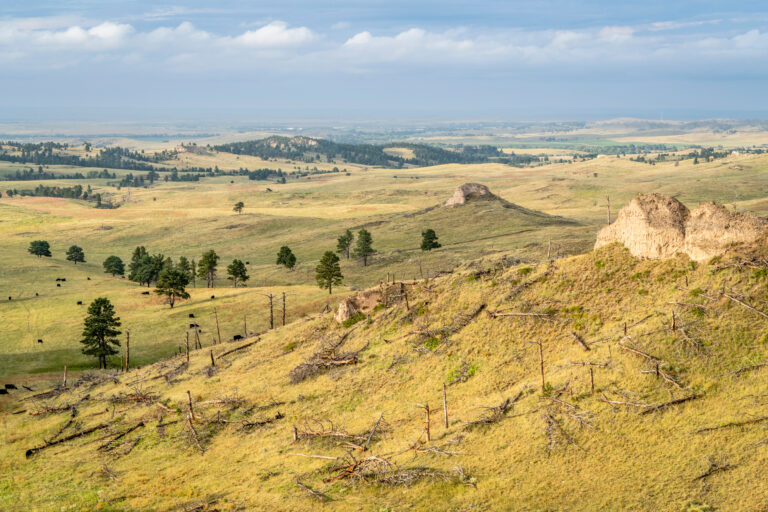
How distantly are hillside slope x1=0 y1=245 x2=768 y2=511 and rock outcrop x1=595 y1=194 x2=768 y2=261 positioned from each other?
0.95m

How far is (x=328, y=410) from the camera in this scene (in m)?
39.8

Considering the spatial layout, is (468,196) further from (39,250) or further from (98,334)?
(98,334)

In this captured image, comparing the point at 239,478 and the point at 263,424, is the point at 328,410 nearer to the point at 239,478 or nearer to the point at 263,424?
the point at 263,424

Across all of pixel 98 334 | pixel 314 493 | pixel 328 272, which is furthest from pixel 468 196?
pixel 314 493

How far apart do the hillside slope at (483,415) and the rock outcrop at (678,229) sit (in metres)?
0.95

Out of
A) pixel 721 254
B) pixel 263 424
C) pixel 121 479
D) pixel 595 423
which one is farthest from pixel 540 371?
pixel 121 479

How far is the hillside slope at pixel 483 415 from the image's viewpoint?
26.1 meters

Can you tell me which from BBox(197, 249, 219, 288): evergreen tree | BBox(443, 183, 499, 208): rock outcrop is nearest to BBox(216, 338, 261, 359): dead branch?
BBox(197, 249, 219, 288): evergreen tree

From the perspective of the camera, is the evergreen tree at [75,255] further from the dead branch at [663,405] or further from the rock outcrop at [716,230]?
the dead branch at [663,405]

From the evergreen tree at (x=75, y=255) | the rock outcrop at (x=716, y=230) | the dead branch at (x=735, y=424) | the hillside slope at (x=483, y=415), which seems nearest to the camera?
the dead branch at (x=735, y=424)

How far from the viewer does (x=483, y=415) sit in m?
31.5

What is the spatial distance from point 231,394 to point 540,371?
25251 millimetres

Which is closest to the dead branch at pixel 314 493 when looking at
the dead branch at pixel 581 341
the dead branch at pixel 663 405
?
the dead branch at pixel 663 405

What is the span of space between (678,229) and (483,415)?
17247 mm
